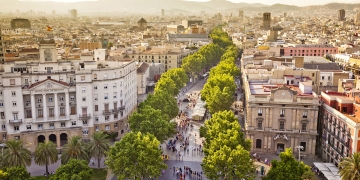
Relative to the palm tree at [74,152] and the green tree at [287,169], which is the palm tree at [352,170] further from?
the palm tree at [74,152]

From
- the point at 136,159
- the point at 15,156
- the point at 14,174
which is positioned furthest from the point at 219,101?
the point at 14,174

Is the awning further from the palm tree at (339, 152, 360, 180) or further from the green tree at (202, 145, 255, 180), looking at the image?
the green tree at (202, 145, 255, 180)

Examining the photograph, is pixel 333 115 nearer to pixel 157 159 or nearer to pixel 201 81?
pixel 157 159

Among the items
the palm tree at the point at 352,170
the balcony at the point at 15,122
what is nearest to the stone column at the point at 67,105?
the balcony at the point at 15,122

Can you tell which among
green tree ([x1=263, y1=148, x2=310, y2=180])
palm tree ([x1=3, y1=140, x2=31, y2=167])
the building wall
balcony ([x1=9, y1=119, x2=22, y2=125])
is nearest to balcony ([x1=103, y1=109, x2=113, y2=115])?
balcony ([x1=9, y1=119, x2=22, y2=125])

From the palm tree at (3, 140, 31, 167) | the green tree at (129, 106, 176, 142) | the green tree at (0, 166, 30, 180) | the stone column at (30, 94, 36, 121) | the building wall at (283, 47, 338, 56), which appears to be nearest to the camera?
the green tree at (0, 166, 30, 180)
